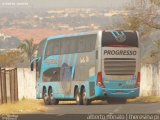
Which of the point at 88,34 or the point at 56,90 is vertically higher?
the point at 88,34

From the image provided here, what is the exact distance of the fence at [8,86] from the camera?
29344 mm

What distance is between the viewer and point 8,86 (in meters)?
31.3

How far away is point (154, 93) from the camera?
45.7 metres

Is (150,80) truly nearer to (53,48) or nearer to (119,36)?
(53,48)

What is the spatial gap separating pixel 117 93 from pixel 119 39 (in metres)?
2.96

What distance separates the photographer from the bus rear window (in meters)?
33.4

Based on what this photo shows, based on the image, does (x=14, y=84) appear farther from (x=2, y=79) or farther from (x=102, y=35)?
(x=102, y=35)

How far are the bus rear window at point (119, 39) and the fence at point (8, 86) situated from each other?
5.19m

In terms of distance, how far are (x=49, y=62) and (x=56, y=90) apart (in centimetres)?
186

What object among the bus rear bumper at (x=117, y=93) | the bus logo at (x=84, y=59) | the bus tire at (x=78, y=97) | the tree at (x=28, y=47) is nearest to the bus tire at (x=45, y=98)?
the bus tire at (x=78, y=97)

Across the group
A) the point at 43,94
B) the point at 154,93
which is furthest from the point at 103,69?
the point at 154,93

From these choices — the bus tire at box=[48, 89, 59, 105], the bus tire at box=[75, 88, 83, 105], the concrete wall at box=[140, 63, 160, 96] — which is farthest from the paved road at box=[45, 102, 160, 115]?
the concrete wall at box=[140, 63, 160, 96]

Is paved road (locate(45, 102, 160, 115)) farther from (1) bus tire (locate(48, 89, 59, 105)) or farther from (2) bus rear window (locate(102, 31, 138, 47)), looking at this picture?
(1) bus tire (locate(48, 89, 59, 105))

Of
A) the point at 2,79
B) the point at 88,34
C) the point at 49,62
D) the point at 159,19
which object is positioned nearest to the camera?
the point at 2,79
